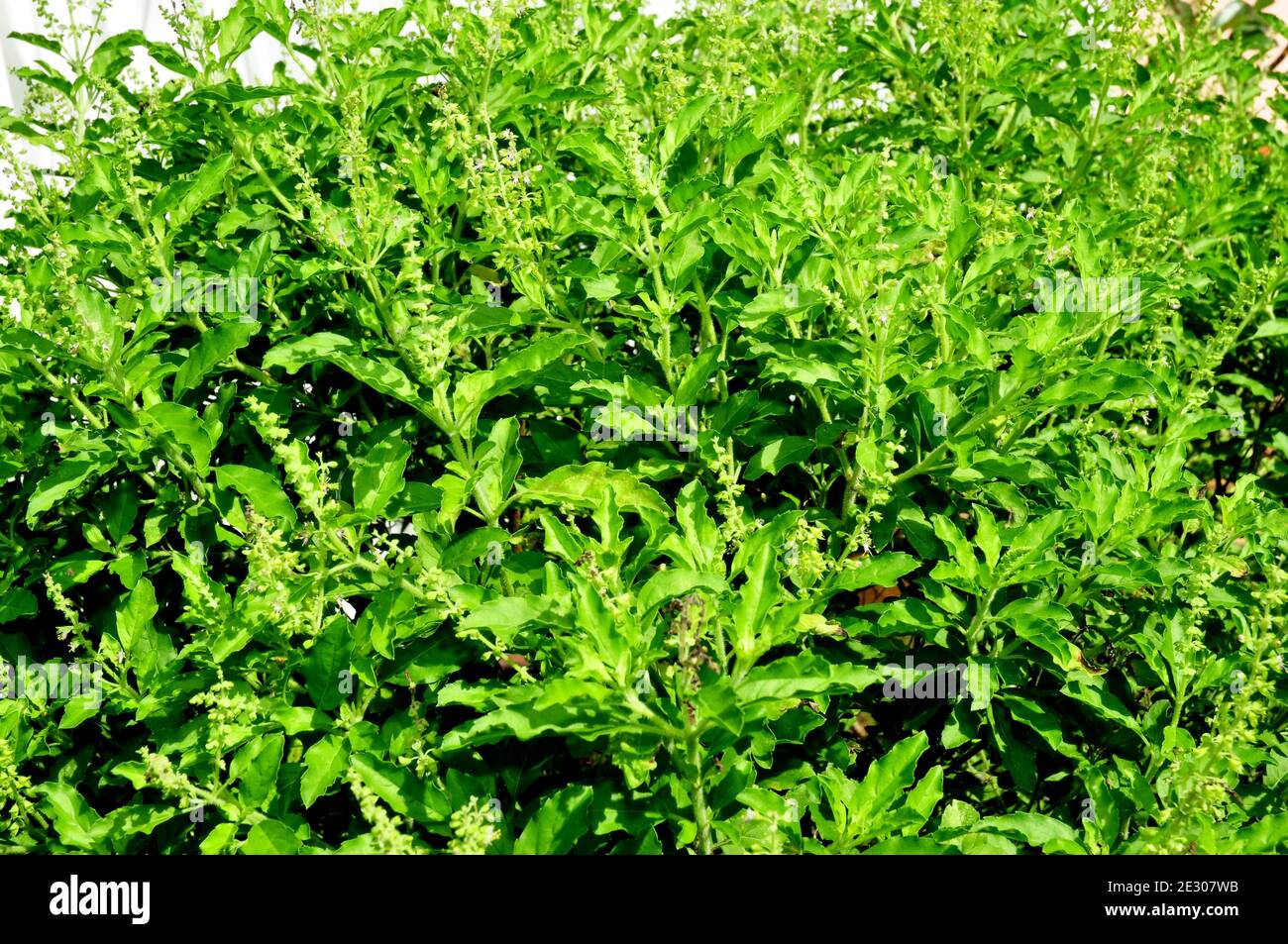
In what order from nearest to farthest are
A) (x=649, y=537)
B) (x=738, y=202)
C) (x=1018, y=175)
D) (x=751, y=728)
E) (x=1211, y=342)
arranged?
(x=751, y=728)
(x=649, y=537)
(x=738, y=202)
(x=1211, y=342)
(x=1018, y=175)

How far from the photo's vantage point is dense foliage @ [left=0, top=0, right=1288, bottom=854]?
2.61m

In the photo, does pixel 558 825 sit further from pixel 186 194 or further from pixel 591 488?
pixel 186 194

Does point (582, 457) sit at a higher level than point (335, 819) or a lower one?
higher

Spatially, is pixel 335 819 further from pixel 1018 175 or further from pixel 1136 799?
pixel 1018 175

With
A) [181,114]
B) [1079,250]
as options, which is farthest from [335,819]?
[1079,250]

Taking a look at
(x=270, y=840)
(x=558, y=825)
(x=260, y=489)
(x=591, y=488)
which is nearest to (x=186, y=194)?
(x=260, y=489)

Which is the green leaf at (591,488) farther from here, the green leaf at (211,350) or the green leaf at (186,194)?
the green leaf at (186,194)

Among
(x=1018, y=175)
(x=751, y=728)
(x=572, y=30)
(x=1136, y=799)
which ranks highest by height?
(x=572, y=30)

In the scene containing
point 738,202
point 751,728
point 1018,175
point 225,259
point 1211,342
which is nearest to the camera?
point 751,728

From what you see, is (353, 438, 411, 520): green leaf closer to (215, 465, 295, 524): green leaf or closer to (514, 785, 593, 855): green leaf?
(215, 465, 295, 524): green leaf

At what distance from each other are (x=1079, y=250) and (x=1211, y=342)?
618mm

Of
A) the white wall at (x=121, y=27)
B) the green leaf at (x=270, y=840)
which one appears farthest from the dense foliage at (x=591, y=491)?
the white wall at (x=121, y=27)

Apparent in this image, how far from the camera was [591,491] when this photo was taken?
3000mm

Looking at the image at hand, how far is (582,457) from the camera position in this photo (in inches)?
131
